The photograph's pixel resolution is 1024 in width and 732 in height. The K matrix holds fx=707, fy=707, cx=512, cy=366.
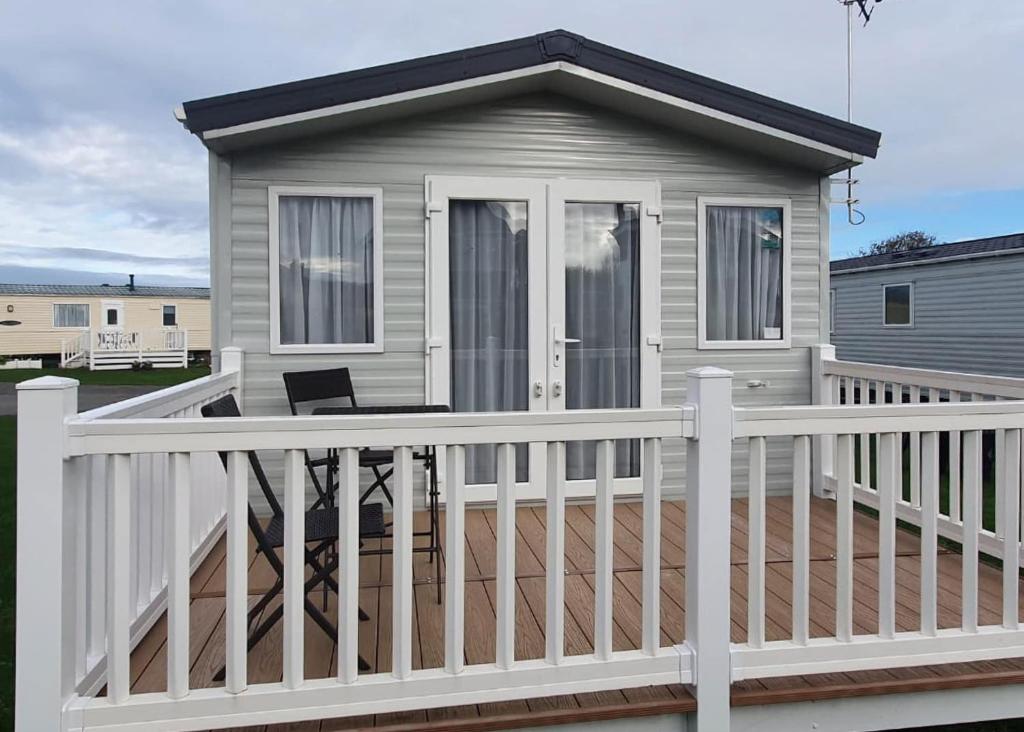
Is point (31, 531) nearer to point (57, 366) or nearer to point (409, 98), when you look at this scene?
point (409, 98)

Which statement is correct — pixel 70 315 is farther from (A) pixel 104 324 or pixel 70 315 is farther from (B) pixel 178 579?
(B) pixel 178 579

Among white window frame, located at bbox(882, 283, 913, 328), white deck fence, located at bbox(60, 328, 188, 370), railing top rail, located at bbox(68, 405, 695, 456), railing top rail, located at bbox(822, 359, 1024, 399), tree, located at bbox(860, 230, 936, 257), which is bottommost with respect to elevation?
railing top rail, located at bbox(68, 405, 695, 456)

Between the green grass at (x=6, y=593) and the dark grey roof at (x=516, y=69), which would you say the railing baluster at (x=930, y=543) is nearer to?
the dark grey roof at (x=516, y=69)

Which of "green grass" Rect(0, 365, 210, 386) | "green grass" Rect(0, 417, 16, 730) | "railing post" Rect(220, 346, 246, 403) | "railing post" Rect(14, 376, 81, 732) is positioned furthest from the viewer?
"green grass" Rect(0, 365, 210, 386)

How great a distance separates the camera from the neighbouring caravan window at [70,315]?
24.0 metres

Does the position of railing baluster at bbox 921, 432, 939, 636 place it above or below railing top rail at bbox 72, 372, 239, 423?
below

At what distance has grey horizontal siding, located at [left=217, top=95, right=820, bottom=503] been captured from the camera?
397cm

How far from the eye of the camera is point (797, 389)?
4504 millimetres

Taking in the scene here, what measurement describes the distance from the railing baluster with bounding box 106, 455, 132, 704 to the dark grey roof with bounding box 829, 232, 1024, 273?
10.2 m

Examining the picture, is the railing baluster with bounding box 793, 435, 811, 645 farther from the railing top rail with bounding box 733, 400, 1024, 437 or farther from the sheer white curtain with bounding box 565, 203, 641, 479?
the sheer white curtain with bounding box 565, 203, 641, 479

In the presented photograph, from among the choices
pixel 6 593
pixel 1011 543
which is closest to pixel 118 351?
pixel 6 593

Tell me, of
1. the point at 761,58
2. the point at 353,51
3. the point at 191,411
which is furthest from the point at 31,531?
the point at 761,58

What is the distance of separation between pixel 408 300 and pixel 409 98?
1.10 meters

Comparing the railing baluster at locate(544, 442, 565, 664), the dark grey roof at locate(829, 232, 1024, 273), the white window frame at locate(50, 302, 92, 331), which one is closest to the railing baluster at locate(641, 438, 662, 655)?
the railing baluster at locate(544, 442, 565, 664)
